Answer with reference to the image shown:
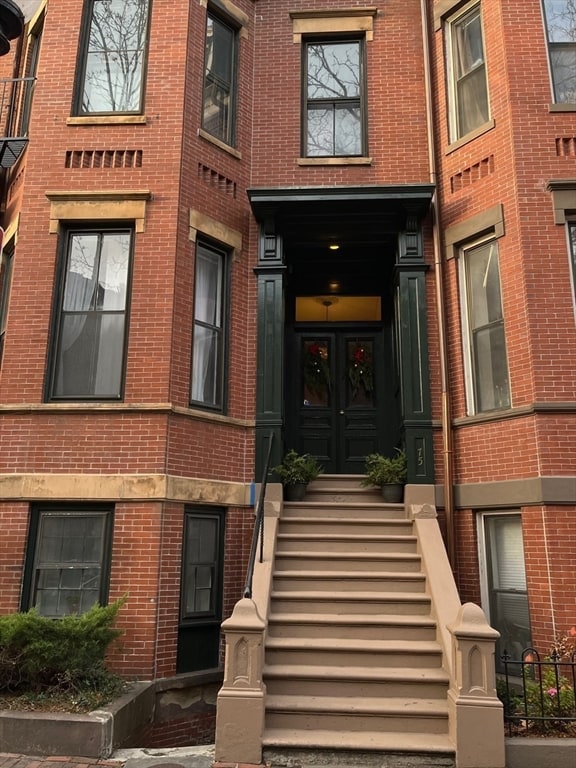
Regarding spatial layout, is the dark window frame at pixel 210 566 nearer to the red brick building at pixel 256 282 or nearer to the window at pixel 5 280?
the red brick building at pixel 256 282

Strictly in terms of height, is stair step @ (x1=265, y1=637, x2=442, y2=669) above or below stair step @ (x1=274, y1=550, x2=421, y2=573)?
below

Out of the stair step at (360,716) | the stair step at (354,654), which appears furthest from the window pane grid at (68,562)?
the stair step at (360,716)

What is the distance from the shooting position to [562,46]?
832 cm

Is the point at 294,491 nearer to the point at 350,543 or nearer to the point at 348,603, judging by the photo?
the point at 350,543

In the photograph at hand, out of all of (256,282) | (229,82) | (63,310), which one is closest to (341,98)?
(229,82)

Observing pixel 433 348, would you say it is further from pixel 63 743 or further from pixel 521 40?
pixel 63 743

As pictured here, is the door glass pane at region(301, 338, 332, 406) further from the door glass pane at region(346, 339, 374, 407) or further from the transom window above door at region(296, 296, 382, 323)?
the transom window above door at region(296, 296, 382, 323)

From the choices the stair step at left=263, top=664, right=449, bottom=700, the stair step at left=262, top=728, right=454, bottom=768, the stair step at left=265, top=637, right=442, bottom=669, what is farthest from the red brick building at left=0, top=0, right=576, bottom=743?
the stair step at left=262, top=728, right=454, bottom=768

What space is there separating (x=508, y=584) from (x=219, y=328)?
4793mm

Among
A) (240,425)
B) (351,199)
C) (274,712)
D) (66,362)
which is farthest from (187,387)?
(274,712)

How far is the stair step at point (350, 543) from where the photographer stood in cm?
737

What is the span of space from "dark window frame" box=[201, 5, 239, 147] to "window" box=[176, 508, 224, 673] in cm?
533

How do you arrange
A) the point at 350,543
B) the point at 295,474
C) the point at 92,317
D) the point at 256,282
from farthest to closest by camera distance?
the point at 256,282 < the point at 295,474 < the point at 92,317 < the point at 350,543

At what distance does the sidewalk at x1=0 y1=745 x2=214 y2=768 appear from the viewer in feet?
16.8
